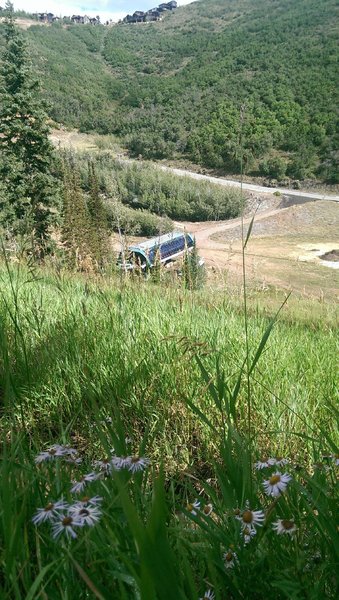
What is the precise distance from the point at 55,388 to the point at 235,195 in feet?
152

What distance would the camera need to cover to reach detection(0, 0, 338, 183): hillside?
63.5 metres

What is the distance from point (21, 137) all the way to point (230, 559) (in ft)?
65.1

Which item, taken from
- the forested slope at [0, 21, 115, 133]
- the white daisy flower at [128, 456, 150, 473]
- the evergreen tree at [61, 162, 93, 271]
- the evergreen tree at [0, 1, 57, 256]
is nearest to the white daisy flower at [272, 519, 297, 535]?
the white daisy flower at [128, 456, 150, 473]

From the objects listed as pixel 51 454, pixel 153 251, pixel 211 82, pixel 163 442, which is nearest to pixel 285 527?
pixel 51 454

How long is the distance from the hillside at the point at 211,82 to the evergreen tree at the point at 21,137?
117 cm

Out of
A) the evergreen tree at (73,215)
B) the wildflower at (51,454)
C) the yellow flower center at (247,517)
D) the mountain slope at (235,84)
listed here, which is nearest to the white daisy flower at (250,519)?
the yellow flower center at (247,517)

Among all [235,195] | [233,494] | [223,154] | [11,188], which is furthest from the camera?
[223,154]

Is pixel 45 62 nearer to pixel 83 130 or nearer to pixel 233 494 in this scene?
pixel 83 130

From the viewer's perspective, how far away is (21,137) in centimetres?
1827

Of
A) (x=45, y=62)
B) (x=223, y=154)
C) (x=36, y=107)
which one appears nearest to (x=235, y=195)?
(x=223, y=154)

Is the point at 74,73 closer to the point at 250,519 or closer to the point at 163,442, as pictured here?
the point at 163,442

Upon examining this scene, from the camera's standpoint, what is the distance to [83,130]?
263 feet

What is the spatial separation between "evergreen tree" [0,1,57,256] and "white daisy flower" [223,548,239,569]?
1766cm

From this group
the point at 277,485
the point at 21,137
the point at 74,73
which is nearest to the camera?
the point at 277,485
